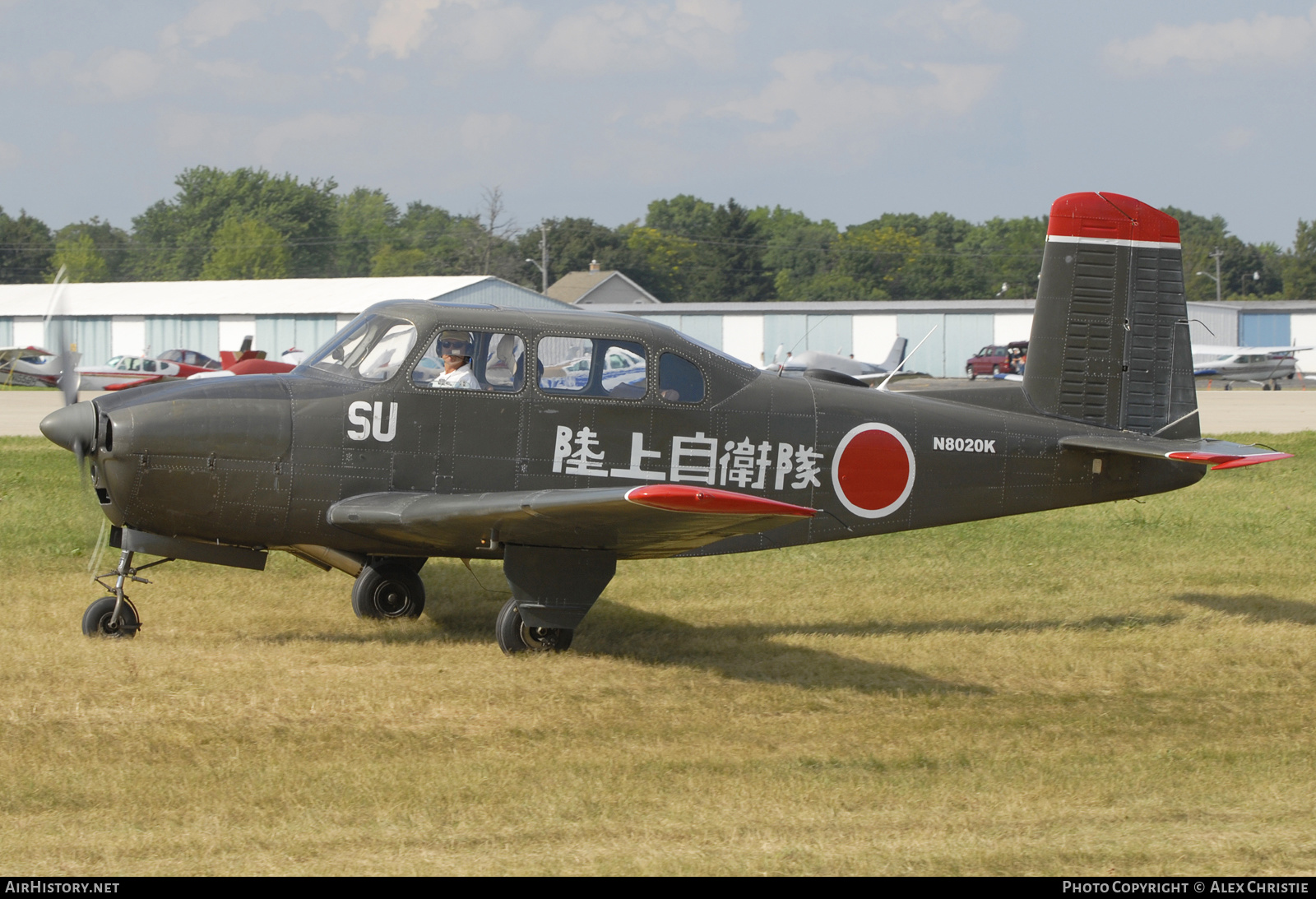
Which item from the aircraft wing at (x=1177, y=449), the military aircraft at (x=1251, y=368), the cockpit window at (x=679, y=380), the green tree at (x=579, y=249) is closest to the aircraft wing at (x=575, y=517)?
the cockpit window at (x=679, y=380)

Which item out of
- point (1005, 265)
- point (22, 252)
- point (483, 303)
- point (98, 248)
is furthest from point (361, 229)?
point (483, 303)

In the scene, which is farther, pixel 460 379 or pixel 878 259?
pixel 878 259

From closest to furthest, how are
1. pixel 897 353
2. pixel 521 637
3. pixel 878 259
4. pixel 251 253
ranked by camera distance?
1. pixel 521 637
2. pixel 897 353
3. pixel 251 253
4. pixel 878 259

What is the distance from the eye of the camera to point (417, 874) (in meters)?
4.89

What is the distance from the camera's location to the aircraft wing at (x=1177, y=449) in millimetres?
9422

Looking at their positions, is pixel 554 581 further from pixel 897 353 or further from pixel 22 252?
pixel 22 252

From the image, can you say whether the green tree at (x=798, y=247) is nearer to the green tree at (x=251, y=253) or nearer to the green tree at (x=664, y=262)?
the green tree at (x=664, y=262)

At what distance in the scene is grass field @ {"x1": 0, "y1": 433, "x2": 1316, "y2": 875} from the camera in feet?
17.4

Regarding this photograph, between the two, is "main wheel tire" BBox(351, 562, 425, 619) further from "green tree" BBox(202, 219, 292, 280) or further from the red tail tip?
"green tree" BBox(202, 219, 292, 280)

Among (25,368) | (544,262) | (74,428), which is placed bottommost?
(74,428)

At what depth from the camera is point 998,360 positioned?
2224 inches

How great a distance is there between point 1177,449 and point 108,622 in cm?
823

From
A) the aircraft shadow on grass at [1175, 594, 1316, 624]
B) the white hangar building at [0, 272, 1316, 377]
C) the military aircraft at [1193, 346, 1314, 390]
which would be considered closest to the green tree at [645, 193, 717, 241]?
the white hangar building at [0, 272, 1316, 377]

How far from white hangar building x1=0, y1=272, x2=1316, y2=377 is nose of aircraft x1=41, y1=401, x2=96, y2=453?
4462 cm
